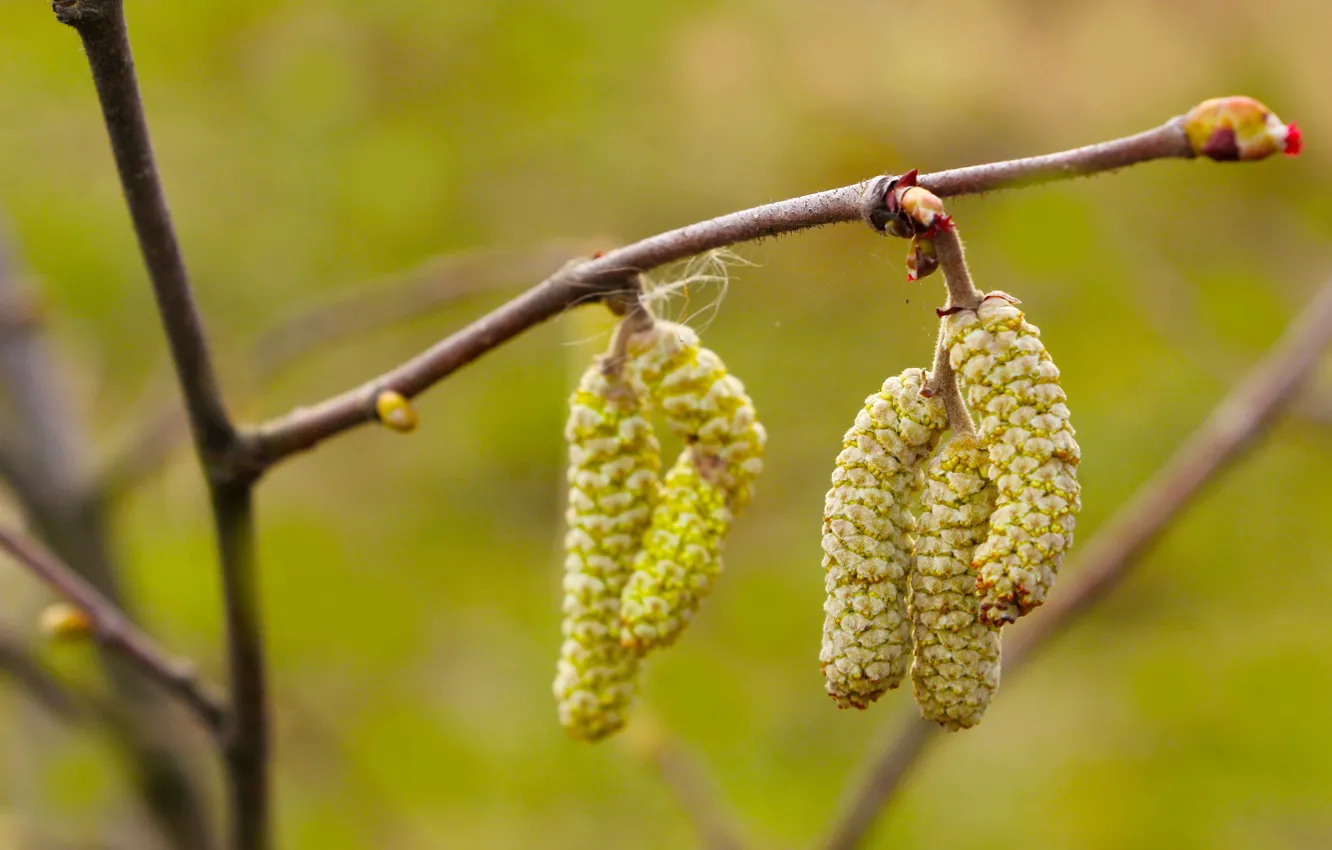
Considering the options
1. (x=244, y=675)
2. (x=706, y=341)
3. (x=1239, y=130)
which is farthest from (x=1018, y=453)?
(x=706, y=341)

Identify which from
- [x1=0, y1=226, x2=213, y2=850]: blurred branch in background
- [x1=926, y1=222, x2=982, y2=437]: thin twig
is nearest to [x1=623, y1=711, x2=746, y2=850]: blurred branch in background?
[x1=0, y1=226, x2=213, y2=850]: blurred branch in background

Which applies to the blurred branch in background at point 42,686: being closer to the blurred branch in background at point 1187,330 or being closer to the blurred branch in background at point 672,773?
the blurred branch in background at point 672,773

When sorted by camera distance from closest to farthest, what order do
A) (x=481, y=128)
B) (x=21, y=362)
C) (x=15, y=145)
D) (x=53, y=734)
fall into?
(x=21, y=362), (x=53, y=734), (x=15, y=145), (x=481, y=128)

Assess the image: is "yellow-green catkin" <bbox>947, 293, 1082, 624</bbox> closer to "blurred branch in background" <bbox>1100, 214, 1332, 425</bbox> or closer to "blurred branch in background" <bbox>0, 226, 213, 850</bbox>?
"blurred branch in background" <bbox>1100, 214, 1332, 425</bbox>

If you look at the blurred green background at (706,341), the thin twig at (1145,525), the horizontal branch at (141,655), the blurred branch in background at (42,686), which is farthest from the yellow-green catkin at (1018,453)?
the blurred green background at (706,341)

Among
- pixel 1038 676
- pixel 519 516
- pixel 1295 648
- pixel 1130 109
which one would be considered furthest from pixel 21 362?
pixel 1130 109

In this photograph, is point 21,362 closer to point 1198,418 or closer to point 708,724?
point 708,724
